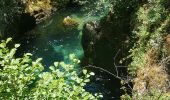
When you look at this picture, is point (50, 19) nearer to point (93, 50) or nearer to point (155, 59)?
point (93, 50)

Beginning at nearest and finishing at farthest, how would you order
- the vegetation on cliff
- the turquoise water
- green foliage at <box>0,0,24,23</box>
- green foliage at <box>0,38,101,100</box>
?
1. green foliage at <box>0,38,101,100</box>
2. the vegetation on cliff
3. the turquoise water
4. green foliage at <box>0,0,24,23</box>

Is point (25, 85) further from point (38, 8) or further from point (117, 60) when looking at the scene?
point (38, 8)

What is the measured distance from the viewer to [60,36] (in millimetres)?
30156

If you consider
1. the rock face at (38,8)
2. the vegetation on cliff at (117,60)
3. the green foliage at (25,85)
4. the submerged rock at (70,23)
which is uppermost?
the rock face at (38,8)

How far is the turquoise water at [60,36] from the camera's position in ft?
82.0

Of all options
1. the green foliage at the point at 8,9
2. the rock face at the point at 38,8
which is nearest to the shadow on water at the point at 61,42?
the rock face at the point at 38,8

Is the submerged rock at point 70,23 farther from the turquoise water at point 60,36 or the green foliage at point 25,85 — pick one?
the green foliage at point 25,85

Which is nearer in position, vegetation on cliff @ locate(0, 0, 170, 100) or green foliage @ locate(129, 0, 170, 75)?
vegetation on cliff @ locate(0, 0, 170, 100)

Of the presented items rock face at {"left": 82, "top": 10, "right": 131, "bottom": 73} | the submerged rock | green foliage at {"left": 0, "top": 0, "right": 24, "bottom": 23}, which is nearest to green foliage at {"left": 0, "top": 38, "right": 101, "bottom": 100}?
rock face at {"left": 82, "top": 10, "right": 131, "bottom": 73}

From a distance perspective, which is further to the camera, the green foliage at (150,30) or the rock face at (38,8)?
the rock face at (38,8)

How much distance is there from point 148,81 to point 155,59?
106 centimetres

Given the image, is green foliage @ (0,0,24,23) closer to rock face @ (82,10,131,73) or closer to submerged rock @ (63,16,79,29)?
submerged rock @ (63,16,79,29)

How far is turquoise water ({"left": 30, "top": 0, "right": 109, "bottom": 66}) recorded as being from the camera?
2498 cm

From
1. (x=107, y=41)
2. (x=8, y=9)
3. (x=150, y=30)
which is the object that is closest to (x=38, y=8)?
(x=8, y=9)
